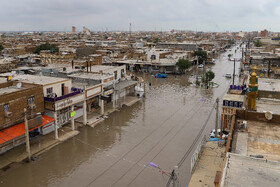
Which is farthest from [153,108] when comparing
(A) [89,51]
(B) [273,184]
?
(A) [89,51]

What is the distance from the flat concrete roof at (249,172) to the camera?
25.8 ft

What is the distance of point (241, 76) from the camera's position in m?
52.8

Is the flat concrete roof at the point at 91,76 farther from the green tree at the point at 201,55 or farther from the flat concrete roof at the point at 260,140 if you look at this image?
the green tree at the point at 201,55

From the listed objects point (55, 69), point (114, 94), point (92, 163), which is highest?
point (55, 69)

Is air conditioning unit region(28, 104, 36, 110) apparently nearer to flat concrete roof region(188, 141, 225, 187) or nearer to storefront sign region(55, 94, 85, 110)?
storefront sign region(55, 94, 85, 110)

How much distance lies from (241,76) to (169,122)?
33986 mm

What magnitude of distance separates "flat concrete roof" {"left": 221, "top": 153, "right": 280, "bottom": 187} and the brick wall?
1425 centimetres

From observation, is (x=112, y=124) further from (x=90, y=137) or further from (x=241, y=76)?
(x=241, y=76)

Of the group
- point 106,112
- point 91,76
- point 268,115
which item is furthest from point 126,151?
point 91,76

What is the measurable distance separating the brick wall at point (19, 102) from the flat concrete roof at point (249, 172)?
46.8 ft

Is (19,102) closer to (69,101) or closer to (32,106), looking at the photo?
(32,106)

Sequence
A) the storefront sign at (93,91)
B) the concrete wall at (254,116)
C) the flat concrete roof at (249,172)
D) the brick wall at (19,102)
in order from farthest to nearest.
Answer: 1. the storefront sign at (93,91)
2. the brick wall at (19,102)
3. the concrete wall at (254,116)
4. the flat concrete roof at (249,172)

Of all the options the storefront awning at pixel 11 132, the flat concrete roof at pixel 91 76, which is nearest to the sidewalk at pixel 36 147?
the storefront awning at pixel 11 132

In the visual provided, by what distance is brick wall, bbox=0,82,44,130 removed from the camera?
16.6m
